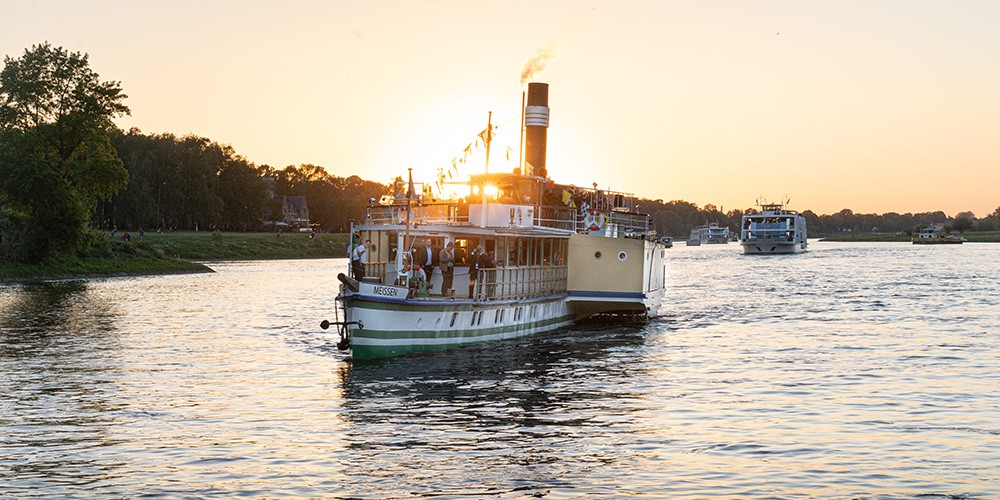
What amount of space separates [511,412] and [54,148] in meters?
75.4

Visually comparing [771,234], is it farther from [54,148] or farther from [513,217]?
[513,217]

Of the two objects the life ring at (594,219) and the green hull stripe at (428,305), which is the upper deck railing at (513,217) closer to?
the life ring at (594,219)

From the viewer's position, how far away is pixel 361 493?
17172 mm

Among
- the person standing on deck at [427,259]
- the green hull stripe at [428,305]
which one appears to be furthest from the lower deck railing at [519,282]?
the person standing on deck at [427,259]

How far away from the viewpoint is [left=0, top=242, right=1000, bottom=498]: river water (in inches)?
715

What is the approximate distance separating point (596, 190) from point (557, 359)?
517 inches

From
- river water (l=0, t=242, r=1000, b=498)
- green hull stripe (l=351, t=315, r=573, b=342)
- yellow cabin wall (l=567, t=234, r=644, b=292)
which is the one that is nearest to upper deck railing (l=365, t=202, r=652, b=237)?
yellow cabin wall (l=567, t=234, r=644, b=292)

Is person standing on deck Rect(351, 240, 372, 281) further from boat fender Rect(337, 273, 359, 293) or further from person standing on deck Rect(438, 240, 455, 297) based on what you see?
person standing on deck Rect(438, 240, 455, 297)

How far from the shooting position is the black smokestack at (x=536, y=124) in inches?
1818

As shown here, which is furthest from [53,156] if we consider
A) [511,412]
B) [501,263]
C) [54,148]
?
[511,412]

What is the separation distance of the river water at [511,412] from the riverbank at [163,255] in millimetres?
35883

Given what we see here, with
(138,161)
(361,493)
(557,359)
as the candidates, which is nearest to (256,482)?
(361,493)

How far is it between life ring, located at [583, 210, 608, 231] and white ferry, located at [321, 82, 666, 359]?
0.04m

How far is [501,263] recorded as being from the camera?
1524 inches
